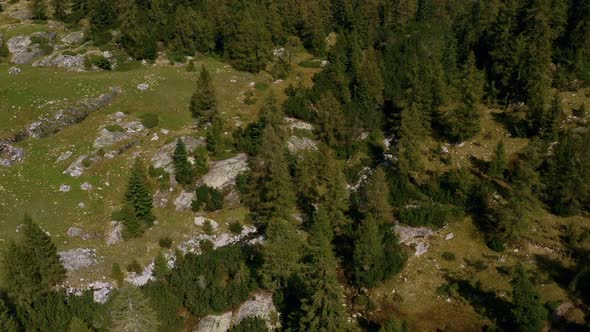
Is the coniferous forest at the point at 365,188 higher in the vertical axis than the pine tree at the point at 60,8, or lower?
lower

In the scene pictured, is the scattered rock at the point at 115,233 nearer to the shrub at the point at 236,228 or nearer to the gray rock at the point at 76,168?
the gray rock at the point at 76,168

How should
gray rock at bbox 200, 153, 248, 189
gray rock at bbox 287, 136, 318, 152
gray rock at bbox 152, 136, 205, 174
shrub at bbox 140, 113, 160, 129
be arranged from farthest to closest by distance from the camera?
shrub at bbox 140, 113, 160, 129 < gray rock at bbox 287, 136, 318, 152 < gray rock at bbox 152, 136, 205, 174 < gray rock at bbox 200, 153, 248, 189

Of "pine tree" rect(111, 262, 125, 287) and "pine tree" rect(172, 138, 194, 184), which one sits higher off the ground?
"pine tree" rect(172, 138, 194, 184)

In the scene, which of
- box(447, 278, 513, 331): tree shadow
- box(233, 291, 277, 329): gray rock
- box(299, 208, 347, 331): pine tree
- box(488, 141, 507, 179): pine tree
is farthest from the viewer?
box(488, 141, 507, 179): pine tree

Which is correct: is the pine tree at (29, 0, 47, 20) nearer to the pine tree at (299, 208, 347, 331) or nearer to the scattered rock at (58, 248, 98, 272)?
the scattered rock at (58, 248, 98, 272)

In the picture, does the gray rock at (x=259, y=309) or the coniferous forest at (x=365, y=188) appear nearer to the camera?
the coniferous forest at (x=365, y=188)

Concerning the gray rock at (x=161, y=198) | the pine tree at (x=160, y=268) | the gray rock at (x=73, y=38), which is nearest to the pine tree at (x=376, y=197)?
the pine tree at (x=160, y=268)

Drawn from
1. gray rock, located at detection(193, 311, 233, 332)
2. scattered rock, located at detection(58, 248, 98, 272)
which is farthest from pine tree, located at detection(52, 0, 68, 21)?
gray rock, located at detection(193, 311, 233, 332)
